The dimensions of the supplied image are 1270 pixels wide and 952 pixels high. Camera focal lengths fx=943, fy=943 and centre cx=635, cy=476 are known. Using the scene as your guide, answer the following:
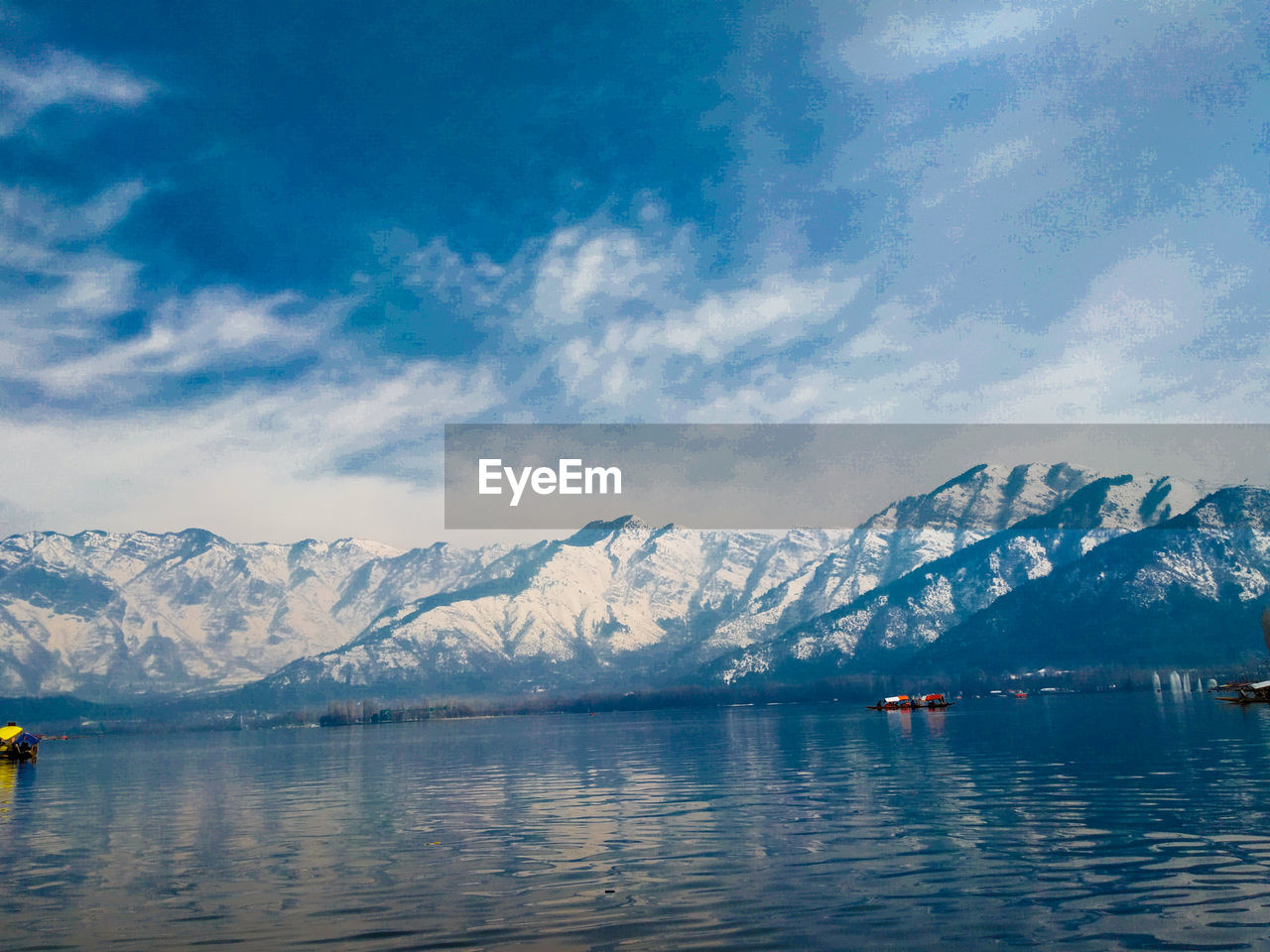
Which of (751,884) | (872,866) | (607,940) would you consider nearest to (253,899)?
(607,940)

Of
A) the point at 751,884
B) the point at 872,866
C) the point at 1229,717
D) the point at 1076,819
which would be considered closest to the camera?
the point at 751,884

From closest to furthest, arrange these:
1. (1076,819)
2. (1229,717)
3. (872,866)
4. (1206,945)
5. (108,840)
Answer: (1206,945) < (872,866) < (1076,819) < (108,840) < (1229,717)

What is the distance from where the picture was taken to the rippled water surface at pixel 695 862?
36375 mm

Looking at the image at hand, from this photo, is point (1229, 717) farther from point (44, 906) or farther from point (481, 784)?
point (44, 906)

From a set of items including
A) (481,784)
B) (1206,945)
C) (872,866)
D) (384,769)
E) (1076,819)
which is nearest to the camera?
(1206,945)

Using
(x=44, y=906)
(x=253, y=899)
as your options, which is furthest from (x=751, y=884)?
(x=44, y=906)

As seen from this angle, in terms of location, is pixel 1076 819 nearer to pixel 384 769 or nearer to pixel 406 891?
pixel 406 891

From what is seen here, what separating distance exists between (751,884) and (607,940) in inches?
443

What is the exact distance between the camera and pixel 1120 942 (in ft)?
105

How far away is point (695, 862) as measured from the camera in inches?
2013

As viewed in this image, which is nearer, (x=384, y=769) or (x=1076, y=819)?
(x=1076, y=819)

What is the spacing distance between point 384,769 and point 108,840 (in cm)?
8748

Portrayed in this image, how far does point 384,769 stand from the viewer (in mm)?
158375

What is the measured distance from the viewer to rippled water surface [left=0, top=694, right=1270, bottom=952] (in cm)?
3638
